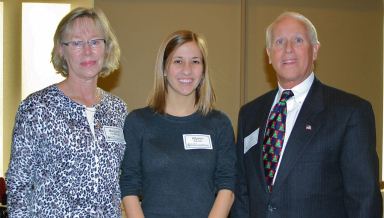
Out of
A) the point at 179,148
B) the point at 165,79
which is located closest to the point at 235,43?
the point at 165,79

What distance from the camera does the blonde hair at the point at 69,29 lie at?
257 centimetres

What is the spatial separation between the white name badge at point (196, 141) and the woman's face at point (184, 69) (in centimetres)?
25

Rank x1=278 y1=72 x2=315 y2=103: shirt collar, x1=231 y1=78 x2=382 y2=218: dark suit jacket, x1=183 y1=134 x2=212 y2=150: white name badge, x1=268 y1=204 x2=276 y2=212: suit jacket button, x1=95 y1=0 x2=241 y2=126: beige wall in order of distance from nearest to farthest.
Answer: x1=231 y1=78 x2=382 y2=218: dark suit jacket < x1=268 y1=204 x2=276 y2=212: suit jacket button < x1=278 y1=72 x2=315 y2=103: shirt collar < x1=183 y1=134 x2=212 y2=150: white name badge < x1=95 y1=0 x2=241 y2=126: beige wall

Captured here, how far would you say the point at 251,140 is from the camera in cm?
276

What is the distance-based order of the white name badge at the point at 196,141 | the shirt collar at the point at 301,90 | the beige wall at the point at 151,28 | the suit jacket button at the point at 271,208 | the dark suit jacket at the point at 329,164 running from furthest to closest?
the beige wall at the point at 151,28 < the white name badge at the point at 196,141 < the shirt collar at the point at 301,90 < the suit jacket button at the point at 271,208 < the dark suit jacket at the point at 329,164

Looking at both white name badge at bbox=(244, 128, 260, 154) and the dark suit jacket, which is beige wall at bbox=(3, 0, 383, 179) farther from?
the dark suit jacket

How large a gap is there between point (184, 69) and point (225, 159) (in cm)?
57

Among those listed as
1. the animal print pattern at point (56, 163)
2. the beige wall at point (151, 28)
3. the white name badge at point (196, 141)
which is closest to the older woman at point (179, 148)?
the white name badge at point (196, 141)

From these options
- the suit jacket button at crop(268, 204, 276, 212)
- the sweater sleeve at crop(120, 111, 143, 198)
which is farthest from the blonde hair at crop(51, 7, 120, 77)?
the suit jacket button at crop(268, 204, 276, 212)

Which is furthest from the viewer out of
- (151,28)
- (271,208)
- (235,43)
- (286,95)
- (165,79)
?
(235,43)

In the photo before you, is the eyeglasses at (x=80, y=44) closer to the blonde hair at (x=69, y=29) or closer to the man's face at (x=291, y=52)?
the blonde hair at (x=69, y=29)

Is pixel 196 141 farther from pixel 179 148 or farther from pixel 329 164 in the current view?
pixel 329 164

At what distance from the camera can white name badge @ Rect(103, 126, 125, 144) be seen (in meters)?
2.65

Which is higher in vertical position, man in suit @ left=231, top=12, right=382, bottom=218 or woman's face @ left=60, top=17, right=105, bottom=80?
woman's face @ left=60, top=17, right=105, bottom=80
